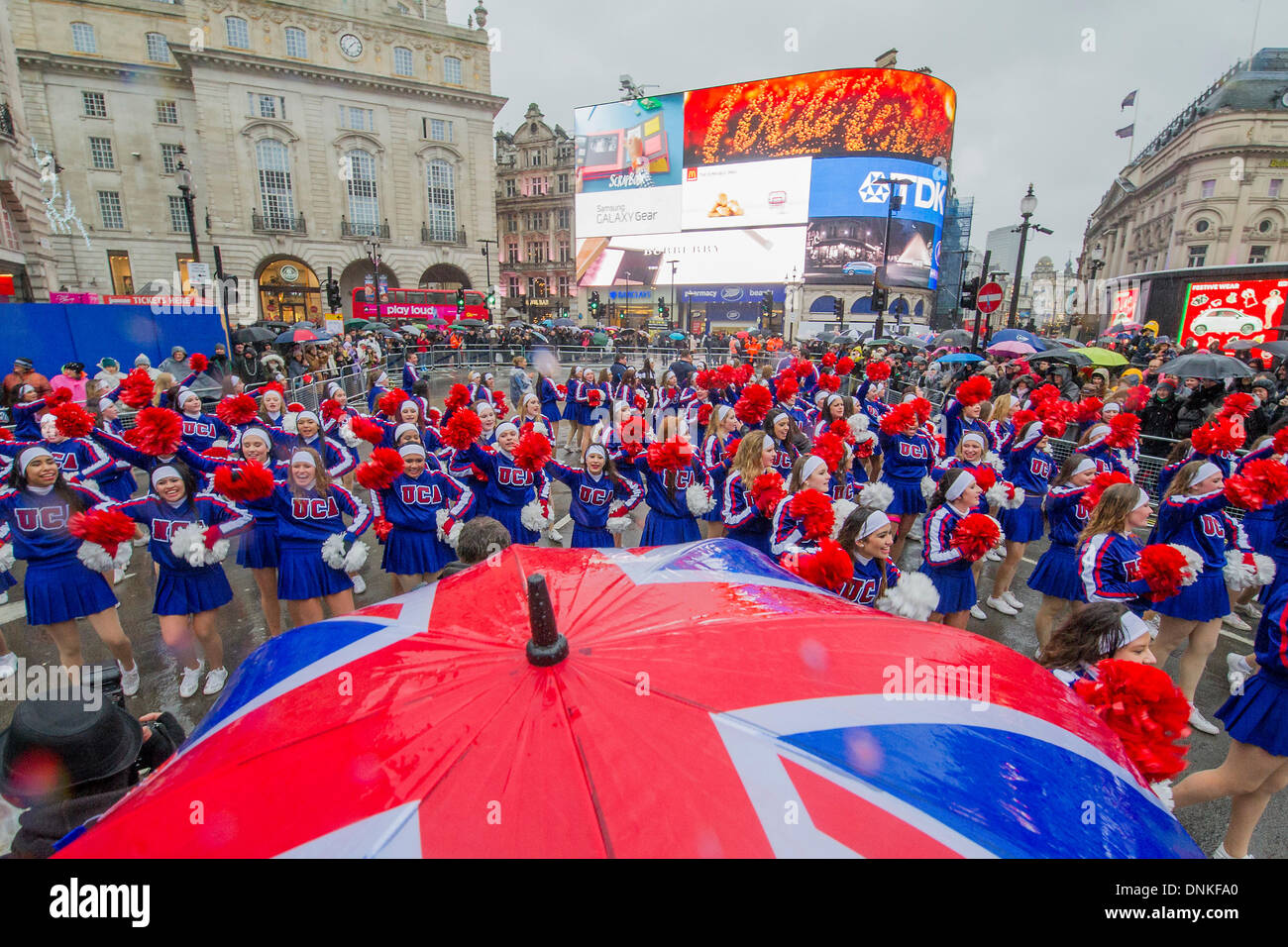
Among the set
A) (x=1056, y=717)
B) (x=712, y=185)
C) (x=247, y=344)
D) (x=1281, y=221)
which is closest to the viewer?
(x=1056, y=717)

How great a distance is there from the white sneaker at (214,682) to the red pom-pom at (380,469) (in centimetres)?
182

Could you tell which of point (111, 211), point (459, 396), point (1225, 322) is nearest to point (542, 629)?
point (459, 396)

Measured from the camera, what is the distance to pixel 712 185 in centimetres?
5369

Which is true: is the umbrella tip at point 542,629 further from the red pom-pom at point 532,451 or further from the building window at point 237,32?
the building window at point 237,32

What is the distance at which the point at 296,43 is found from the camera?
4131cm

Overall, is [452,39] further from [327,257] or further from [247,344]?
[247,344]

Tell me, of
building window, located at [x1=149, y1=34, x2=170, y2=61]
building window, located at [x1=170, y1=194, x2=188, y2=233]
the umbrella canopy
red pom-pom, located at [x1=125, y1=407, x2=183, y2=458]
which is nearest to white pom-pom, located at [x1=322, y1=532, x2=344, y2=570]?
red pom-pom, located at [x1=125, y1=407, x2=183, y2=458]

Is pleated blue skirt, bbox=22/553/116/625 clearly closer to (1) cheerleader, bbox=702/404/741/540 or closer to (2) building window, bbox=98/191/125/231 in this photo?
(1) cheerleader, bbox=702/404/741/540

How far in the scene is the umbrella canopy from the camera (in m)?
9.00

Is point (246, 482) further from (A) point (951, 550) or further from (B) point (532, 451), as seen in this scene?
(A) point (951, 550)

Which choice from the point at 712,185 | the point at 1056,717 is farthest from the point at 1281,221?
the point at 1056,717

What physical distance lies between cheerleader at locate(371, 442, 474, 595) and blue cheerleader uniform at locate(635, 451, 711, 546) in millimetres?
1688

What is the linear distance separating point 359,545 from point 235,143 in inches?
1951

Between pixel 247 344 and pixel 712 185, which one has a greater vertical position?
A: pixel 712 185
